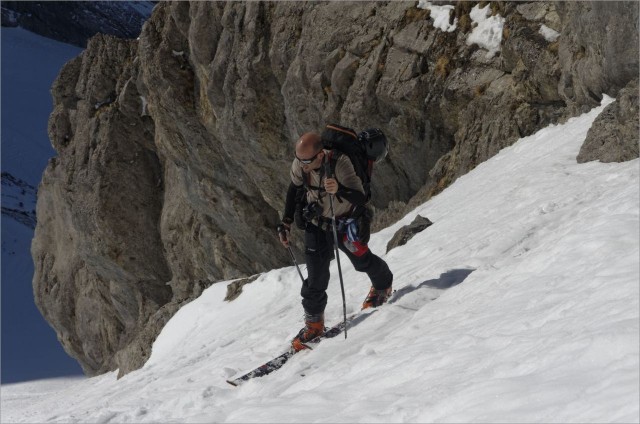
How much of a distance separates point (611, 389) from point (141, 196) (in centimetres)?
2907

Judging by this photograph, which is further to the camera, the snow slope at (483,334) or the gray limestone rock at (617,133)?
the gray limestone rock at (617,133)

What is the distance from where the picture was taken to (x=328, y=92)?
1736cm

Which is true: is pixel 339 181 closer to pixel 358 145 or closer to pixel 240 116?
pixel 358 145

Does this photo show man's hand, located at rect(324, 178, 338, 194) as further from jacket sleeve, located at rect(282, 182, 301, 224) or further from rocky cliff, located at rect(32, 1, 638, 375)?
rocky cliff, located at rect(32, 1, 638, 375)

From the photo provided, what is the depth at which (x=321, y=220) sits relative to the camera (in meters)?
7.29

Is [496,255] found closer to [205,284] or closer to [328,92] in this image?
[328,92]

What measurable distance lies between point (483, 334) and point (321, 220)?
9.41 feet

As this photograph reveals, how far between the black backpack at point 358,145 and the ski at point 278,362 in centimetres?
152

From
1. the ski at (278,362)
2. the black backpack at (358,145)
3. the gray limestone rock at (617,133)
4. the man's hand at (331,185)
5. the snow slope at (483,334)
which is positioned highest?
the black backpack at (358,145)

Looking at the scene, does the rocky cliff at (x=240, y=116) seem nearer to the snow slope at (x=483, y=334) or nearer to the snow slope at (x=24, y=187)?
the snow slope at (x=483, y=334)

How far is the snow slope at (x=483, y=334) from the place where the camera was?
11.8 ft

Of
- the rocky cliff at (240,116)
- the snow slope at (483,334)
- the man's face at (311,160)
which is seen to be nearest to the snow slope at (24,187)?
the rocky cliff at (240,116)

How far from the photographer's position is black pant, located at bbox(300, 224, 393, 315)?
7.39 meters

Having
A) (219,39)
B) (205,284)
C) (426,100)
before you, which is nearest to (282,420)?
(426,100)
